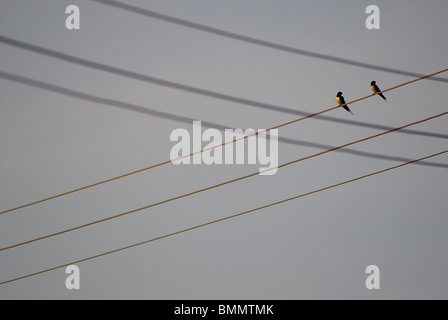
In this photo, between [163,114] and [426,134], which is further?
[426,134]

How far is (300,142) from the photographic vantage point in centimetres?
848

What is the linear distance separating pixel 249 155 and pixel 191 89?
135 inches

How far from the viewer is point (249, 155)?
11.0m

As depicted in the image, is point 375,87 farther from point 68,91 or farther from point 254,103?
point 68,91

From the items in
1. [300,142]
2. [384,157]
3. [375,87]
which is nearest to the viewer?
[300,142]

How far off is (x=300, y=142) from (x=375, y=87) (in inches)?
265

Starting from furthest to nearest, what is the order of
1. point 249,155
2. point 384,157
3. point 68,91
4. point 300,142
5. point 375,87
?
point 375,87 → point 249,155 → point 384,157 → point 300,142 → point 68,91
